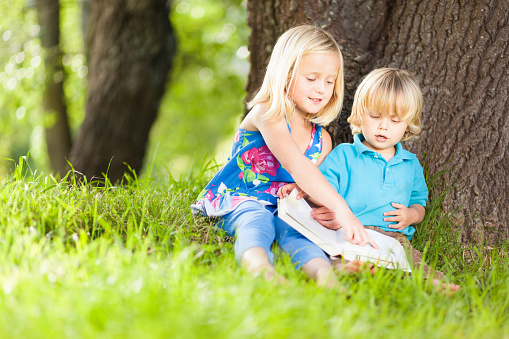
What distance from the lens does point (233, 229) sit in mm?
2520

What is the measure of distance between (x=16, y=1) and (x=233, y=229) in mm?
7162

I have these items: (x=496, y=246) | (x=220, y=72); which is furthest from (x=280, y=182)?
(x=220, y=72)

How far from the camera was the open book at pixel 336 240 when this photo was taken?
2.27 m

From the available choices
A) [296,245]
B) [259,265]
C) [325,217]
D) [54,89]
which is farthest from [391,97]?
[54,89]

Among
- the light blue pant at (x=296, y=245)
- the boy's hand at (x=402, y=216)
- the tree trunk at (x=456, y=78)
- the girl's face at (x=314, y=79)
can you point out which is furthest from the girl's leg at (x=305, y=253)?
the tree trunk at (x=456, y=78)

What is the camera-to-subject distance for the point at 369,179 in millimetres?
2670

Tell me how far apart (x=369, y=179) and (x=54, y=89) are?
6912 mm

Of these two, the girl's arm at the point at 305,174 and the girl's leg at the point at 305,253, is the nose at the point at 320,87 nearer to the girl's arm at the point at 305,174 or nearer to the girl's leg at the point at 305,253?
the girl's arm at the point at 305,174

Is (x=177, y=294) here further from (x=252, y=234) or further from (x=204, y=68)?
(x=204, y=68)

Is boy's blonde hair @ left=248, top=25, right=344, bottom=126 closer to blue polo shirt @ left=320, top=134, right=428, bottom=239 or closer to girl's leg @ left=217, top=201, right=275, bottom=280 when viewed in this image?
blue polo shirt @ left=320, top=134, right=428, bottom=239

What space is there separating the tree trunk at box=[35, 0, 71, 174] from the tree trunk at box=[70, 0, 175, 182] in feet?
4.76

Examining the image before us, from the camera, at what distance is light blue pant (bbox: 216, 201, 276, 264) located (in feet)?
7.13

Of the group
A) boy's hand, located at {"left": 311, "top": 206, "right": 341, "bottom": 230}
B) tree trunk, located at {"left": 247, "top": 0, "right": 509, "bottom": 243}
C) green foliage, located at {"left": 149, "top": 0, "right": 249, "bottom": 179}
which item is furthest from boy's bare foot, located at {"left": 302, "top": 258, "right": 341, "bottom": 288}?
green foliage, located at {"left": 149, "top": 0, "right": 249, "bottom": 179}

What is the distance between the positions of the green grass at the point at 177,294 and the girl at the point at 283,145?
170 millimetres
